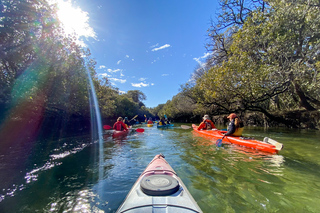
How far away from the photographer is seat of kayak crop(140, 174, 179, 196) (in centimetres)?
182

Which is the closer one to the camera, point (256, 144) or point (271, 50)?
point (256, 144)

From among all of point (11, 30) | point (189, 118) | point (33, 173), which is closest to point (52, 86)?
point (11, 30)

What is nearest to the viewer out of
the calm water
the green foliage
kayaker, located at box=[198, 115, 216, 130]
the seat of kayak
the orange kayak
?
the seat of kayak

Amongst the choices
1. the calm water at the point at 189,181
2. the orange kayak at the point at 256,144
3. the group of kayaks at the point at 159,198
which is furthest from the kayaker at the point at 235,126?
the group of kayaks at the point at 159,198

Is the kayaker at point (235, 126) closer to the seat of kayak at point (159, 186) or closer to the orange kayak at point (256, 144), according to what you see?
the orange kayak at point (256, 144)

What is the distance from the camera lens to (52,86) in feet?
39.3

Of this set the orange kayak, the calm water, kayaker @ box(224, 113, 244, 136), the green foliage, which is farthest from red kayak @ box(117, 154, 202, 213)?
the green foliage

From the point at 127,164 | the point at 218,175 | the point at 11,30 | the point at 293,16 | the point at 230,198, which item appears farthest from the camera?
the point at 11,30

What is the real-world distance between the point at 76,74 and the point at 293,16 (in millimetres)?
15755

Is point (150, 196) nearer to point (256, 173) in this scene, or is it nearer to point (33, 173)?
point (256, 173)

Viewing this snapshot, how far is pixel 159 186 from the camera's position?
1944 mm

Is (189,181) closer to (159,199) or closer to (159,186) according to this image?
(159,186)

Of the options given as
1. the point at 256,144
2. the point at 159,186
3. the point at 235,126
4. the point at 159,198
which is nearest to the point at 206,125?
the point at 235,126

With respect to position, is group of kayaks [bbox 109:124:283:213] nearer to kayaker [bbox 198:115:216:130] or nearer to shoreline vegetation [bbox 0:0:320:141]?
shoreline vegetation [bbox 0:0:320:141]
